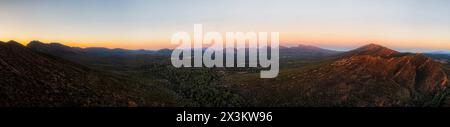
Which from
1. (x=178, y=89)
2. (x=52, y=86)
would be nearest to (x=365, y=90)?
(x=178, y=89)

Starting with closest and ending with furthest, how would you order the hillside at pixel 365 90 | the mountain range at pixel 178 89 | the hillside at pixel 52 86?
1. the hillside at pixel 52 86
2. the mountain range at pixel 178 89
3. the hillside at pixel 365 90

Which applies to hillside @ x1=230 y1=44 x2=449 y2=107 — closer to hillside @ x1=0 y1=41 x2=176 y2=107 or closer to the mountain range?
the mountain range

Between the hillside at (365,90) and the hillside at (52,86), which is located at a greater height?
the hillside at (52,86)

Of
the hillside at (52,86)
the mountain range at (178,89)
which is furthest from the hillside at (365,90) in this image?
the hillside at (52,86)

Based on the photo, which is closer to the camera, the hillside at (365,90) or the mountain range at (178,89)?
the mountain range at (178,89)

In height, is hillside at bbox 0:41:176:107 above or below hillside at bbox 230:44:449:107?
above

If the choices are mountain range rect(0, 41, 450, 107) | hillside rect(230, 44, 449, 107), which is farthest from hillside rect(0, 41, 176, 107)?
hillside rect(230, 44, 449, 107)

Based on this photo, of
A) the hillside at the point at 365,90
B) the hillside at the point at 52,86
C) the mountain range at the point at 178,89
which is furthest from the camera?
the hillside at the point at 365,90

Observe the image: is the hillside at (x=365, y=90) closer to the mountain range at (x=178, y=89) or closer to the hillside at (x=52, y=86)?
the mountain range at (x=178, y=89)

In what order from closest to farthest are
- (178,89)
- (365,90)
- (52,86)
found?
1. (52,86)
2. (365,90)
3. (178,89)

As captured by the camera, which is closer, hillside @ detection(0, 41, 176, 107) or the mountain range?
hillside @ detection(0, 41, 176, 107)

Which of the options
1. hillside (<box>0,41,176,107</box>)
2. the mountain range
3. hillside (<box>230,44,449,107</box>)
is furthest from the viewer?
hillside (<box>230,44,449,107</box>)

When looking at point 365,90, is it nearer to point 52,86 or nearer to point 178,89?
point 178,89
